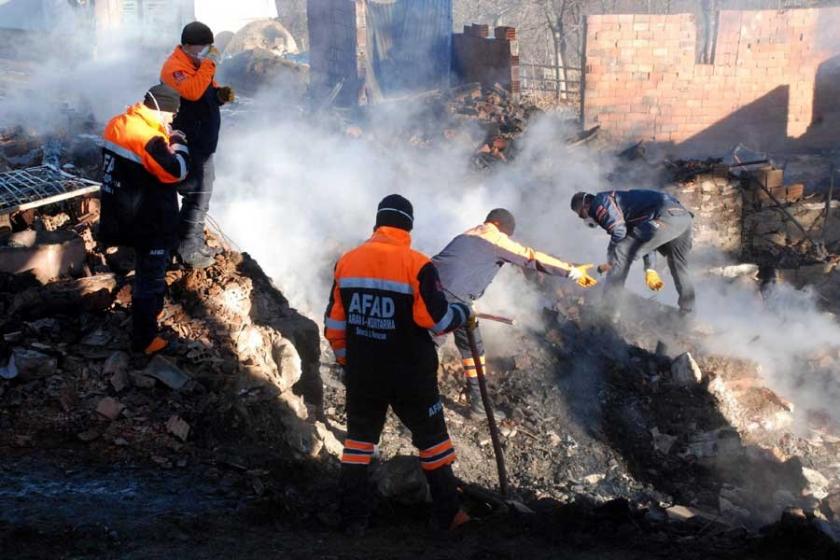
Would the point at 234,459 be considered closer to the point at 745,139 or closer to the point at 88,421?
the point at 88,421

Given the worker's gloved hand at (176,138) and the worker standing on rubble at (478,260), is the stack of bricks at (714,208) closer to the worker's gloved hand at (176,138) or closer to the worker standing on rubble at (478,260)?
the worker standing on rubble at (478,260)

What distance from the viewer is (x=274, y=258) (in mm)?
8812

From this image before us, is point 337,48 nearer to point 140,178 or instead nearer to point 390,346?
point 140,178

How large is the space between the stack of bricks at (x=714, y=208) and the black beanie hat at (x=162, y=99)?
343 inches

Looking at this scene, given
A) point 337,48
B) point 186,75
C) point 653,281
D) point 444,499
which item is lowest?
point 653,281

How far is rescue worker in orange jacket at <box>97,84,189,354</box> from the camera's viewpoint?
200 inches

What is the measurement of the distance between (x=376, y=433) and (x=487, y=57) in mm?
12963

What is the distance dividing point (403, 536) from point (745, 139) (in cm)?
1415

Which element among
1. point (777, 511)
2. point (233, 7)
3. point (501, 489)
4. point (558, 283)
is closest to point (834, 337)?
point (558, 283)

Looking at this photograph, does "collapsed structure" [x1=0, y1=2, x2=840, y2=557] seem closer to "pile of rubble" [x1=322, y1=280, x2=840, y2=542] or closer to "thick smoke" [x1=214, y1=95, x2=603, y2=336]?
"pile of rubble" [x1=322, y1=280, x2=840, y2=542]

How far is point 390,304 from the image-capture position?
4320mm

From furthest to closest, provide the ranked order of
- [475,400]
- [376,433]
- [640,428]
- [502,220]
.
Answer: [640,428] → [475,400] → [502,220] → [376,433]

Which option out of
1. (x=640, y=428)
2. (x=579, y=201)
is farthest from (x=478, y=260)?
(x=640, y=428)

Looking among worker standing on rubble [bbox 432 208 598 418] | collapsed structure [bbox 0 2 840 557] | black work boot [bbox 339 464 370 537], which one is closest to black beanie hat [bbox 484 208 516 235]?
worker standing on rubble [bbox 432 208 598 418]
